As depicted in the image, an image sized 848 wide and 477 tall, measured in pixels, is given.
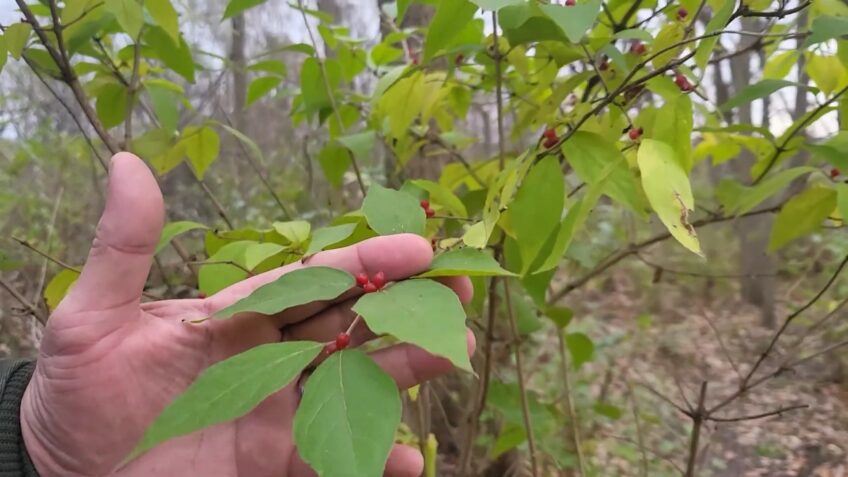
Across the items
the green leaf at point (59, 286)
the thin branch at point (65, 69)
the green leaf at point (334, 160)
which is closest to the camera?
the thin branch at point (65, 69)

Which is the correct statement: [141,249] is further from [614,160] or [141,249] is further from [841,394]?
[841,394]

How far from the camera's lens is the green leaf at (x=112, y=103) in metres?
1.19

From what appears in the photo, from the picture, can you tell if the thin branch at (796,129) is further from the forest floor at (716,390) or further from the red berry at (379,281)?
the red berry at (379,281)

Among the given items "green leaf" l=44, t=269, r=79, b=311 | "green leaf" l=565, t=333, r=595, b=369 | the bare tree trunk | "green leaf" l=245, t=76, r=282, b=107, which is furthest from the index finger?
the bare tree trunk

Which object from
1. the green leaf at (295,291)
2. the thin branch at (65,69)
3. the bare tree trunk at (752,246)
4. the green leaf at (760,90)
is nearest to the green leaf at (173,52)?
the thin branch at (65,69)

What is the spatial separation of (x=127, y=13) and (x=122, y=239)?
1.12ft

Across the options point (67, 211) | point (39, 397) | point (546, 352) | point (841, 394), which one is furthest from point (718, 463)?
point (67, 211)

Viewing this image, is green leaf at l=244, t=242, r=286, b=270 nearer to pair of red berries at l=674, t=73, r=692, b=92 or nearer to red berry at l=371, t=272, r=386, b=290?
red berry at l=371, t=272, r=386, b=290

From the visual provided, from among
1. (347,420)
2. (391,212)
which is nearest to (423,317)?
(347,420)

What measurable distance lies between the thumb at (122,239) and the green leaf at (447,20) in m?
0.39

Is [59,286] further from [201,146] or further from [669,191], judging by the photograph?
[669,191]

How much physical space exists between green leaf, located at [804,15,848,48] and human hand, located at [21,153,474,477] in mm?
479

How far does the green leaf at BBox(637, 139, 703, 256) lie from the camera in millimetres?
584

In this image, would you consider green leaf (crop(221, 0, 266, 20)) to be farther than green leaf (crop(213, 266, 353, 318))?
Yes
